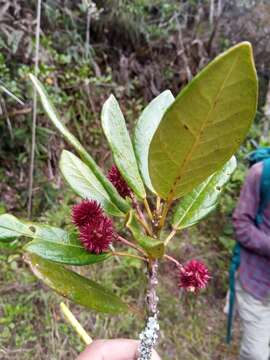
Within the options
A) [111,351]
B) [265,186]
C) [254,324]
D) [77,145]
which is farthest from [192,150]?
[254,324]

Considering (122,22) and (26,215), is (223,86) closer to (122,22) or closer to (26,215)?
(26,215)

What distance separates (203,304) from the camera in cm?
277

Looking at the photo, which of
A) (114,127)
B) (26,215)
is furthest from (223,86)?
(26,215)

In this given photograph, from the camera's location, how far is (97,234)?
0.51 meters

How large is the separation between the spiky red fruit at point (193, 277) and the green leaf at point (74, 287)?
11 centimetres

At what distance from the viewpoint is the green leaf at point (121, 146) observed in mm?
536

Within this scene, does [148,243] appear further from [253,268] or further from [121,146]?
[253,268]

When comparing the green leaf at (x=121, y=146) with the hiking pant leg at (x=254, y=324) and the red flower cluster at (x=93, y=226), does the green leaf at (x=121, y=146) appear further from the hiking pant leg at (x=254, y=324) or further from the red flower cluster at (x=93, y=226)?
the hiking pant leg at (x=254, y=324)

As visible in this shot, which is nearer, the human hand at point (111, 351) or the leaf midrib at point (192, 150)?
the leaf midrib at point (192, 150)

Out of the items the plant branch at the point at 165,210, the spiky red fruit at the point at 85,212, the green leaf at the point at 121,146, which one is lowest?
the spiky red fruit at the point at 85,212

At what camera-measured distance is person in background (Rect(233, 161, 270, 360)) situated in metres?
1.80

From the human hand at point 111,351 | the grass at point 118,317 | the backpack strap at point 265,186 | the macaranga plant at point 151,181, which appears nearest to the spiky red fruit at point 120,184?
the macaranga plant at point 151,181

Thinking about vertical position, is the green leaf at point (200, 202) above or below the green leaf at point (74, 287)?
above

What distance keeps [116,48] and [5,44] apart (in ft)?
3.92
